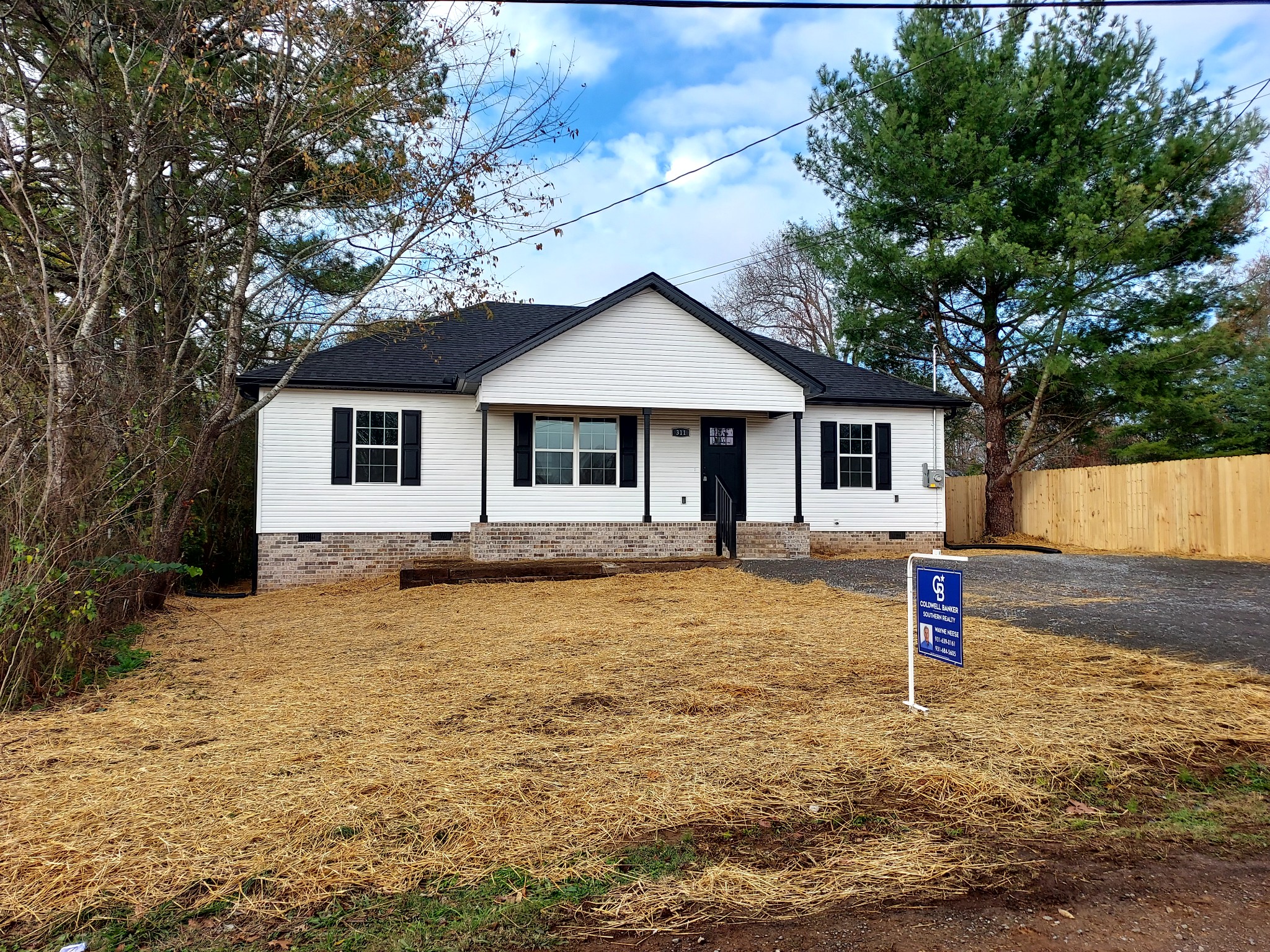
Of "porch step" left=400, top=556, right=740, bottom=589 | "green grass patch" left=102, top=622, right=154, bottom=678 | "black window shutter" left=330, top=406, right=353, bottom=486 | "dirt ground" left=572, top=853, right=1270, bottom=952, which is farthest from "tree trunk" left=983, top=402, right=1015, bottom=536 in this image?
"green grass patch" left=102, top=622, right=154, bottom=678

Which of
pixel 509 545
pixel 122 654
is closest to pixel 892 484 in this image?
pixel 509 545

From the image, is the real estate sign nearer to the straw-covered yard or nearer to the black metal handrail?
the straw-covered yard

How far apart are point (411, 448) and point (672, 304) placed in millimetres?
5935

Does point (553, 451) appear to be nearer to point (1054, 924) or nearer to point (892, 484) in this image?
point (892, 484)

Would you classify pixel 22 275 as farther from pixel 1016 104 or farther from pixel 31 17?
pixel 1016 104

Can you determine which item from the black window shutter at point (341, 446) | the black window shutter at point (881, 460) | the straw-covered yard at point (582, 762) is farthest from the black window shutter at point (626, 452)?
the straw-covered yard at point (582, 762)

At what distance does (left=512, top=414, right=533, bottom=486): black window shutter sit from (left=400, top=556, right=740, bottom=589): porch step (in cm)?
176

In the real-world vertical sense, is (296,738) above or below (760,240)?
below

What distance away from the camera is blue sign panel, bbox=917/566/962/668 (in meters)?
4.73

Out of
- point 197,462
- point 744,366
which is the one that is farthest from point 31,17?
point 744,366

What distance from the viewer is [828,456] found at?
1688 cm

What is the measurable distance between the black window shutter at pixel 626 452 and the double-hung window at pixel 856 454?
4915 mm

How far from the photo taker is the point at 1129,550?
1698cm

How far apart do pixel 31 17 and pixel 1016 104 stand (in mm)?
19657
